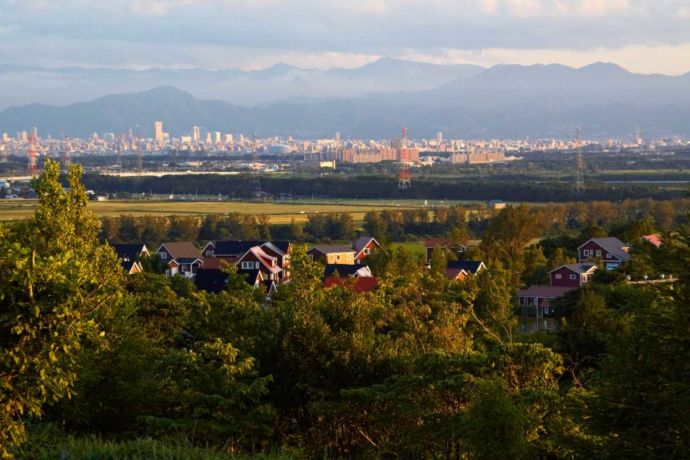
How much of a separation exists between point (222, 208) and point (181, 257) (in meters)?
24.6

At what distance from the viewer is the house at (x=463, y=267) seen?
92.6 feet

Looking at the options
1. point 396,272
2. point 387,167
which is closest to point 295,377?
point 396,272

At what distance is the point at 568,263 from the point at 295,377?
65.9 ft

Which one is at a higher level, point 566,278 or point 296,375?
point 296,375

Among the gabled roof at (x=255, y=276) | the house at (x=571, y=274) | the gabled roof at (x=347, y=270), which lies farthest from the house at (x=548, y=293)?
the gabled roof at (x=255, y=276)

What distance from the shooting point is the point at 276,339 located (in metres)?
11.6

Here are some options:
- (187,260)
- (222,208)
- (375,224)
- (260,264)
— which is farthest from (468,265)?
(222,208)

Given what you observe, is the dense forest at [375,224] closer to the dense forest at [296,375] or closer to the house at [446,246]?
the house at [446,246]

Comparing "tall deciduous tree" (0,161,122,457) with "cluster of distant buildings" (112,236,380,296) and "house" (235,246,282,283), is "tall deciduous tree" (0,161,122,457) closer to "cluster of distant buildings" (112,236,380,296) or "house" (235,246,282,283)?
"cluster of distant buildings" (112,236,380,296)

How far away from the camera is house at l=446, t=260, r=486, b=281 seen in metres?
28.2

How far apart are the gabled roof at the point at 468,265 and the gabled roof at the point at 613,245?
A: 433cm

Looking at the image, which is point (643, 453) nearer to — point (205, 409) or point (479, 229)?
point (205, 409)

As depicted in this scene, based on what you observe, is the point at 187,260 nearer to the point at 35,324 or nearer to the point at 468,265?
the point at 468,265

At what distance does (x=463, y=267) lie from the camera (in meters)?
29.2
